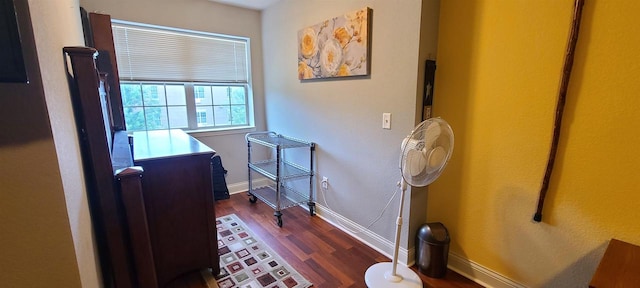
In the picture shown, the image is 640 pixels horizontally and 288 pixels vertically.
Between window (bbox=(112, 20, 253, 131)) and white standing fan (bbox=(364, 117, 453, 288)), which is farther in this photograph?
window (bbox=(112, 20, 253, 131))

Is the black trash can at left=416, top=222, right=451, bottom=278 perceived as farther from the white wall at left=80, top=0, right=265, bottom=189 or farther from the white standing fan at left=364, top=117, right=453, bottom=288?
the white wall at left=80, top=0, right=265, bottom=189

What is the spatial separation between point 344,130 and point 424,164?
96 centimetres

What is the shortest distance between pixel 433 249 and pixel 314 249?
920 millimetres

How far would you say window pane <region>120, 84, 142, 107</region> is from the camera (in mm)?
2709

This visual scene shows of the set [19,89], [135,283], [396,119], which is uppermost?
[19,89]

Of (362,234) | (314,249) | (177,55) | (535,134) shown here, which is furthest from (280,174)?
(535,134)

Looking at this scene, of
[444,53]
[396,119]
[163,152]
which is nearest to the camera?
[163,152]

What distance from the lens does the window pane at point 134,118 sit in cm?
275

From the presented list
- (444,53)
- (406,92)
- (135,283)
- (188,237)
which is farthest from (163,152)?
(444,53)

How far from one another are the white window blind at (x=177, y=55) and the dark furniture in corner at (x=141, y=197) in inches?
29.9

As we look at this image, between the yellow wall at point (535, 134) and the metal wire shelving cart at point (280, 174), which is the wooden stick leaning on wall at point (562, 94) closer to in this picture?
the yellow wall at point (535, 134)

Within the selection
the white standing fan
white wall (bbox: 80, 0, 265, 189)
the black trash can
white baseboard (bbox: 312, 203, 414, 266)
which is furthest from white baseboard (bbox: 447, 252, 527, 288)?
white wall (bbox: 80, 0, 265, 189)

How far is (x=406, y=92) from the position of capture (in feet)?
6.01

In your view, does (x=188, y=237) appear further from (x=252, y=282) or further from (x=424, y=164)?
(x=424, y=164)
